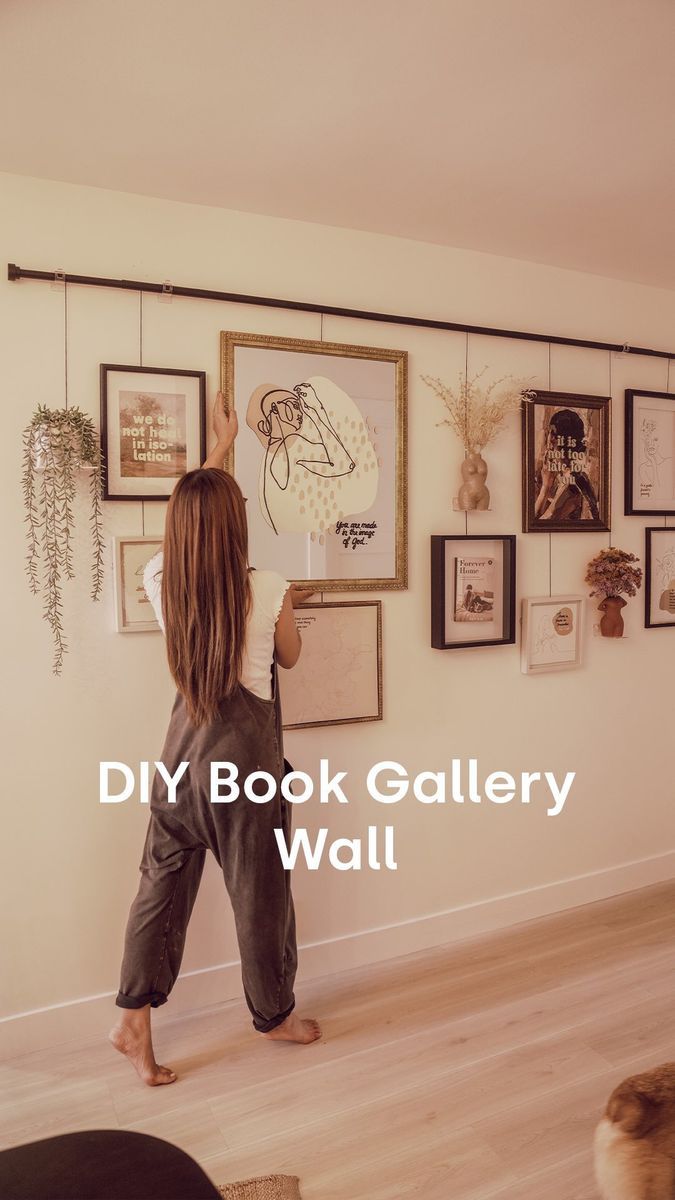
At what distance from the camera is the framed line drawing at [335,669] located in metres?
2.63

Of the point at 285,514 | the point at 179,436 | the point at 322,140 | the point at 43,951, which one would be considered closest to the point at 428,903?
the point at 43,951

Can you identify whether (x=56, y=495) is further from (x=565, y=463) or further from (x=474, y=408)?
(x=565, y=463)

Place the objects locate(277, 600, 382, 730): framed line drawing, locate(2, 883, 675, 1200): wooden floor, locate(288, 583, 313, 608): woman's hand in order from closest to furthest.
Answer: locate(2, 883, 675, 1200): wooden floor < locate(288, 583, 313, 608): woman's hand < locate(277, 600, 382, 730): framed line drawing

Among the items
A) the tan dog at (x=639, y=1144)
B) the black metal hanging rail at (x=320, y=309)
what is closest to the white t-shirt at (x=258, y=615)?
the black metal hanging rail at (x=320, y=309)

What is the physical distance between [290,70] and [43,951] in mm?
2413

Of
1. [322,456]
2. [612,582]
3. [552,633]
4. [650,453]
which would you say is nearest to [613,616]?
[612,582]

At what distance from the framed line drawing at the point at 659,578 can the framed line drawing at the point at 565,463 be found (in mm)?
304

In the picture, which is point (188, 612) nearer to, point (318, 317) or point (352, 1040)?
point (318, 317)

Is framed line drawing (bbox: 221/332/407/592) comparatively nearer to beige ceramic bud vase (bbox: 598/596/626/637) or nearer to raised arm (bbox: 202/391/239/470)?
raised arm (bbox: 202/391/239/470)

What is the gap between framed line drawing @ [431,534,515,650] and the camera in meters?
2.82

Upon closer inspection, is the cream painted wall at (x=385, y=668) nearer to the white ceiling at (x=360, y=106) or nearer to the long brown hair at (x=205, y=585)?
the white ceiling at (x=360, y=106)

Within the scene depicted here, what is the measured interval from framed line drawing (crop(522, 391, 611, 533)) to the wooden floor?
1617 mm

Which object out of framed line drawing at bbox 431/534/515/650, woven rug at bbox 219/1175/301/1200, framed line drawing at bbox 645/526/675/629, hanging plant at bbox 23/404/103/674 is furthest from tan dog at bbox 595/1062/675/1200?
framed line drawing at bbox 645/526/675/629

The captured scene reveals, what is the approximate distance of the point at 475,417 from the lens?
2881 millimetres
